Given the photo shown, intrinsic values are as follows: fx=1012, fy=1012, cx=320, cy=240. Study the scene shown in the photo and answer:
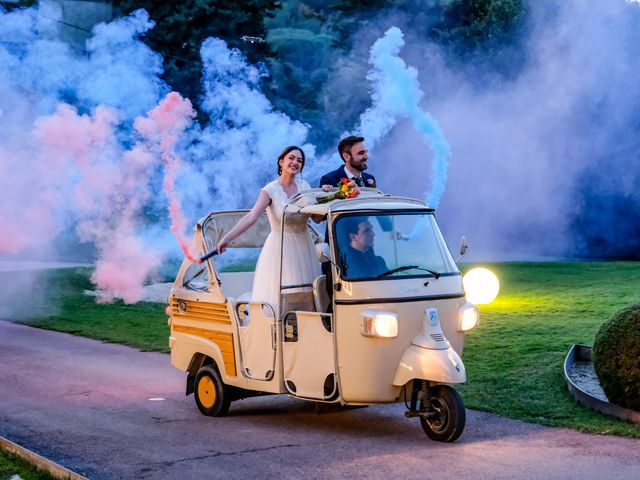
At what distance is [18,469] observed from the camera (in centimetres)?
747

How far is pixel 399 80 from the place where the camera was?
17422 millimetres

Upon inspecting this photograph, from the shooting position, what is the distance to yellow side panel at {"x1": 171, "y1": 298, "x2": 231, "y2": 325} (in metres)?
9.34

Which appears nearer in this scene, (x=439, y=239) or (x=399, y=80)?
(x=439, y=239)

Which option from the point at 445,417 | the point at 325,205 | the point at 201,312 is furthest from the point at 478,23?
the point at 445,417

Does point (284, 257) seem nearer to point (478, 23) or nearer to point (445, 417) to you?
point (445, 417)

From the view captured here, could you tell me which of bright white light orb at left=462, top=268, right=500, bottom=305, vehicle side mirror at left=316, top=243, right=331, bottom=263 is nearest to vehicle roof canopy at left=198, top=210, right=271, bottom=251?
vehicle side mirror at left=316, top=243, right=331, bottom=263

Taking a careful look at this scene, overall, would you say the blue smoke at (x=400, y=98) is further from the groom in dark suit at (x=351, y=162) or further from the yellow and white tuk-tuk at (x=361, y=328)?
the yellow and white tuk-tuk at (x=361, y=328)

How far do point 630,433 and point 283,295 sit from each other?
3.08 metres

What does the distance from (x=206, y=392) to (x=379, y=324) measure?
234 cm

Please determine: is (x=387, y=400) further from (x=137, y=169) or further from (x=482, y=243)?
(x=482, y=243)

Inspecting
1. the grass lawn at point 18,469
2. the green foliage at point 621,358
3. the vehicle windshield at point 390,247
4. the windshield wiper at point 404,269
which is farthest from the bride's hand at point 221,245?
the green foliage at point 621,358

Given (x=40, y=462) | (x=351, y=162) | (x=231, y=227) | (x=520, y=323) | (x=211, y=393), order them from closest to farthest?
(x=40, y=462), (x=211, y=393), (x=351, y=162), (x=231, y=227), (x=520, y=323)

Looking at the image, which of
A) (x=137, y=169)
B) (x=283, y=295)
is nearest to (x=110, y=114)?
(x=137, y=169)

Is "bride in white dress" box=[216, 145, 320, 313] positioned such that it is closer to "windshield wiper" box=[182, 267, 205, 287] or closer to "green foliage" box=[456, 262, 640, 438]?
"windshield wiper" box=[182, 267, 205, 287]
